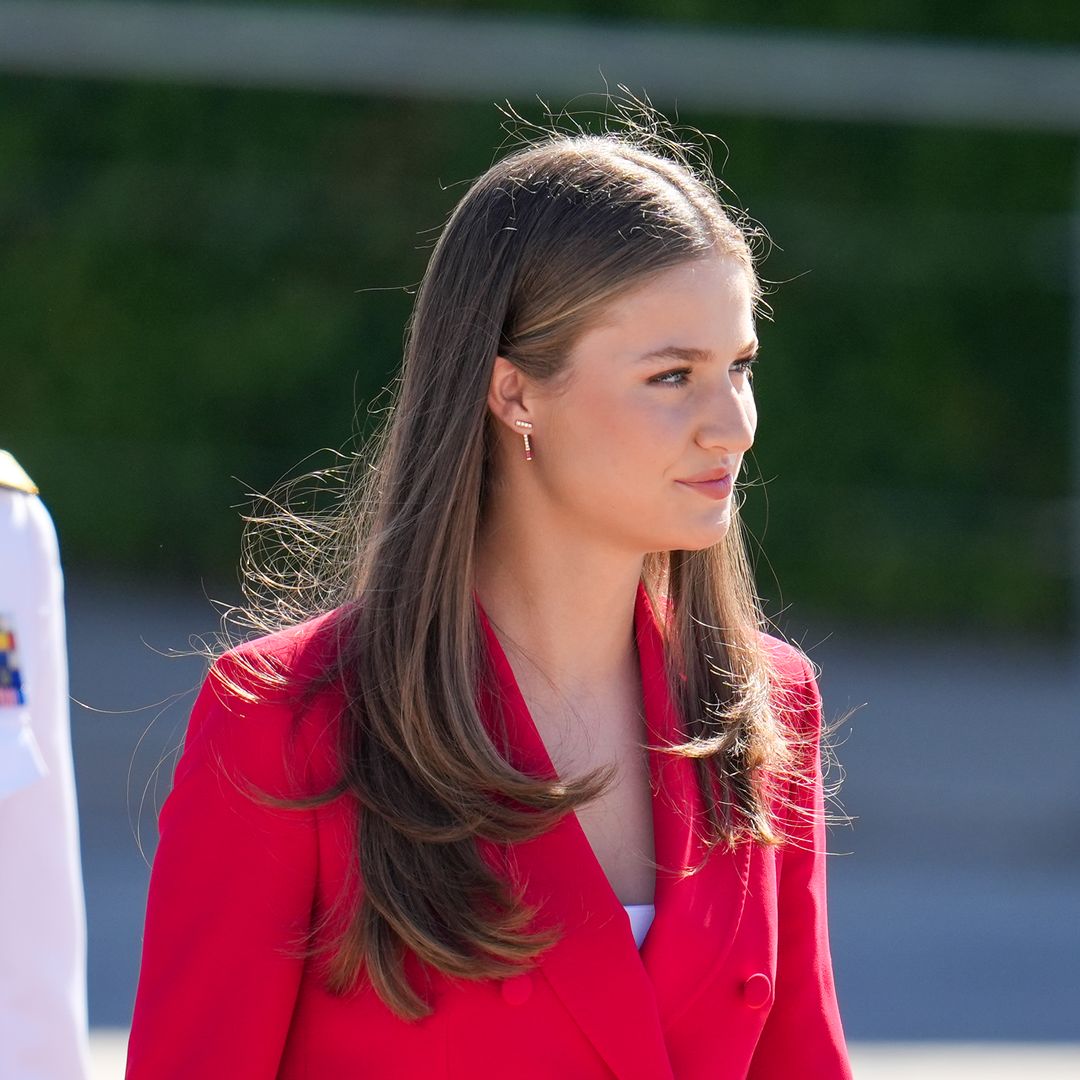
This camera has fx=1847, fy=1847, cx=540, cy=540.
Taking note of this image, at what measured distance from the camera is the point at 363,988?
185 cm

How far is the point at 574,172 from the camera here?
2.07m

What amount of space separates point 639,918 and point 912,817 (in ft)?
20.8

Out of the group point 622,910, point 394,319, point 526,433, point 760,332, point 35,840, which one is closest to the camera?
point 35,840

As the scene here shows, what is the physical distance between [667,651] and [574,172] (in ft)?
1.87

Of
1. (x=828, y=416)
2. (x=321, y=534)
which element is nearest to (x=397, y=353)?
(x=828, y=416)

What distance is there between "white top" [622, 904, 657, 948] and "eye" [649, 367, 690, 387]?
563mm

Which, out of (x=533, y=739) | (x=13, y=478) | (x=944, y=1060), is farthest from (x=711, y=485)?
(x=944, y=1060)

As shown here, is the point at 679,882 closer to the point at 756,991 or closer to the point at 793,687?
the point at 756,991

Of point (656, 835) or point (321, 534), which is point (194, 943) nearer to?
point (656, 835)

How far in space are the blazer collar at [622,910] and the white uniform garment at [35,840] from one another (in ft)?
1.44

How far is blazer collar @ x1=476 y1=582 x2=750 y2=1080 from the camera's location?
1867mm

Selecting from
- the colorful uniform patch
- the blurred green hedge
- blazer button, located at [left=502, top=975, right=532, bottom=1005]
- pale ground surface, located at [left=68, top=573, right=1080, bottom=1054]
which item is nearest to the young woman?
blazer button, located at [left=502, top=975, right=532, bottom=1005]

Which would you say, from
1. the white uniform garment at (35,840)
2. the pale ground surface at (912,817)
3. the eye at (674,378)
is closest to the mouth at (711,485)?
the eye at (674,378)

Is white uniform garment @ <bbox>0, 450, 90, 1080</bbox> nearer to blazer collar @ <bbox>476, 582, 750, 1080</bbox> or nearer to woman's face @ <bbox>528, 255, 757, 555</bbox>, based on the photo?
blazer collar @ <bbox>476, 582, 750, 1080</bbox>
